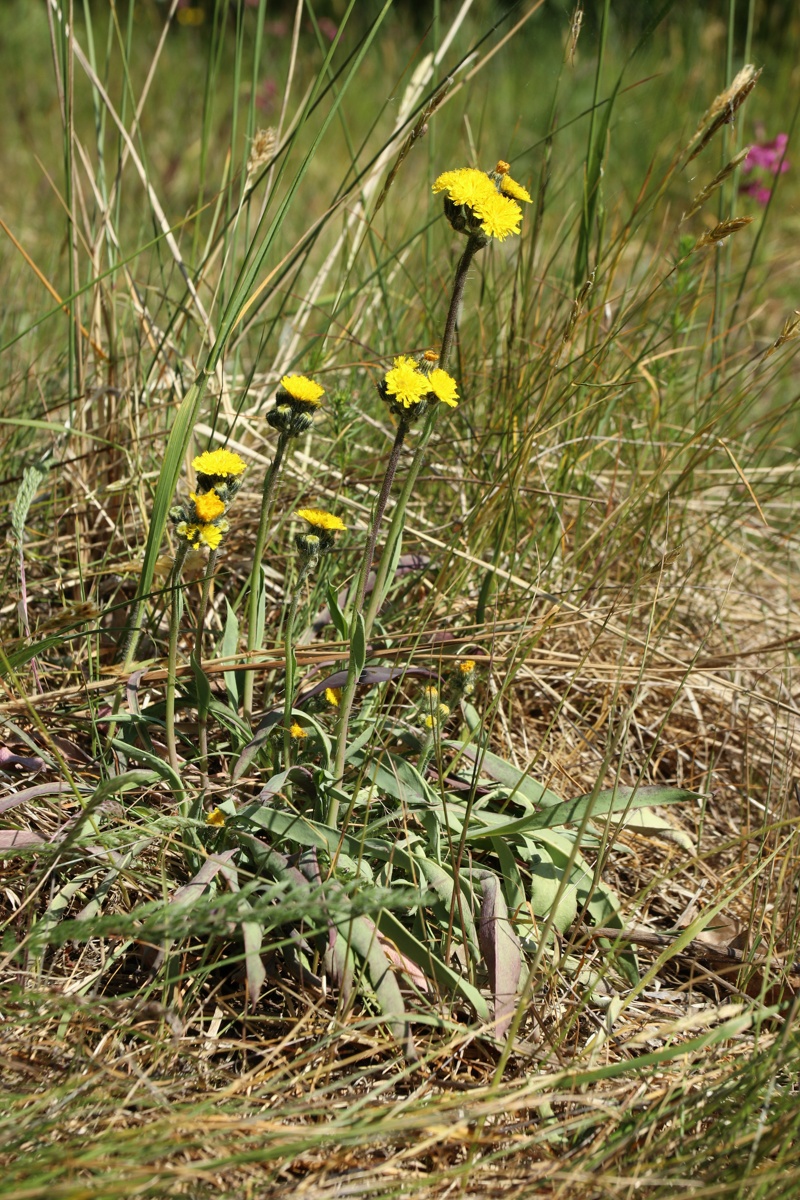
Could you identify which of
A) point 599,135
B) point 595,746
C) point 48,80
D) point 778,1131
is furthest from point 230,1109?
point 48,80

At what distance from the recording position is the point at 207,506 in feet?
3.51

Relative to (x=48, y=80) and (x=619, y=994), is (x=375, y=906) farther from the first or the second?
(x=48, y=80)

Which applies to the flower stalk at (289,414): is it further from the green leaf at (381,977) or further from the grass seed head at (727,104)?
the grass seed head at (727,104)

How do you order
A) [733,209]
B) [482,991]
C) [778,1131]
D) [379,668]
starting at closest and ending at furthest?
[778,1131]
[482,991]
[379,668]
[733,209]

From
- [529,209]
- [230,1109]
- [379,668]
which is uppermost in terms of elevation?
[529,209]

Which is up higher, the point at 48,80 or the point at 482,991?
the point at 48,80

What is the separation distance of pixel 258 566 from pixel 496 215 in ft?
1.65

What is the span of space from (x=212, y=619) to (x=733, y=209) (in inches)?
49.6

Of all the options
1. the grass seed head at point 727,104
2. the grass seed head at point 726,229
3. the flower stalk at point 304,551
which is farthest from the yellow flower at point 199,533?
the grass seed head at point 727,104

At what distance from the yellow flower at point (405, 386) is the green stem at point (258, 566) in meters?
0.19

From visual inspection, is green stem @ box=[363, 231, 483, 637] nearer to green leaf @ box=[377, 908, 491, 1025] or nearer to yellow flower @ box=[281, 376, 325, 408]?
yellow flower @ box=[281, 376, 325, 408]

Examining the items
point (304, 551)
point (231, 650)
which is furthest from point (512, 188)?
point (231, 650)

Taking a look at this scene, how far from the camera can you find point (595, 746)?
1.56m

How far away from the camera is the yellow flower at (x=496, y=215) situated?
100 cm
